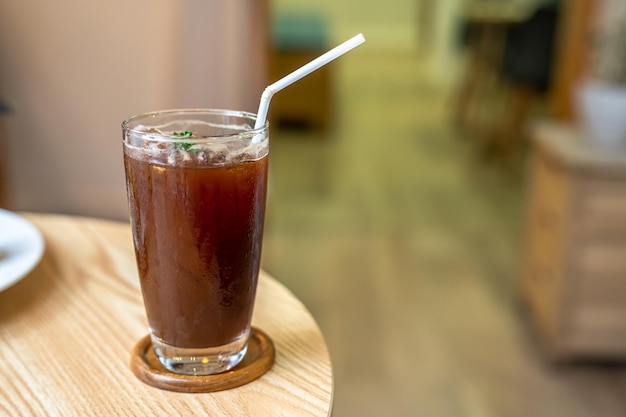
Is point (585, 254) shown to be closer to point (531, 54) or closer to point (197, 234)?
point (197, 234)

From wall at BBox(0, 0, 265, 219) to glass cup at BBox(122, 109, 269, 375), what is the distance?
1747mm

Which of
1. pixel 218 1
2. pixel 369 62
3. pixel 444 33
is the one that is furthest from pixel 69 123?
pixel 369 62

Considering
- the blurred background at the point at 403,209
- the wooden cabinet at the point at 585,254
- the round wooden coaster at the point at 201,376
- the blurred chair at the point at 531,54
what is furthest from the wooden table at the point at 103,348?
the blurred chair at the point at 531,54

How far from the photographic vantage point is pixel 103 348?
1.90ft

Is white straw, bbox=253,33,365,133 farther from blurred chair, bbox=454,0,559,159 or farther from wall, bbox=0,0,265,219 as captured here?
blurred chair, bbox=454,0,559,159

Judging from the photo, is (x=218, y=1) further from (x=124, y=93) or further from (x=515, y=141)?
(x=515, y=141)

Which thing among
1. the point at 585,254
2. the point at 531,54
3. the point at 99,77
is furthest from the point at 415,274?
the point at 531,54

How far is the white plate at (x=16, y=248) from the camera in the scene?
0.64 meters

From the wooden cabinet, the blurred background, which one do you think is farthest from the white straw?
the wooden cabinet

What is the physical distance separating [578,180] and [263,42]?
114 centimetres

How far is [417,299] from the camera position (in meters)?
2.25

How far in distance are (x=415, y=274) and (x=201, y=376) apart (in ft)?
6.44

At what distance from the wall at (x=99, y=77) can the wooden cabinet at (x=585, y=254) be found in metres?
1.07

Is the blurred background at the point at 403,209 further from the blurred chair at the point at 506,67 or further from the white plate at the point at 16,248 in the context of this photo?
the white plate at the point at 16,248
